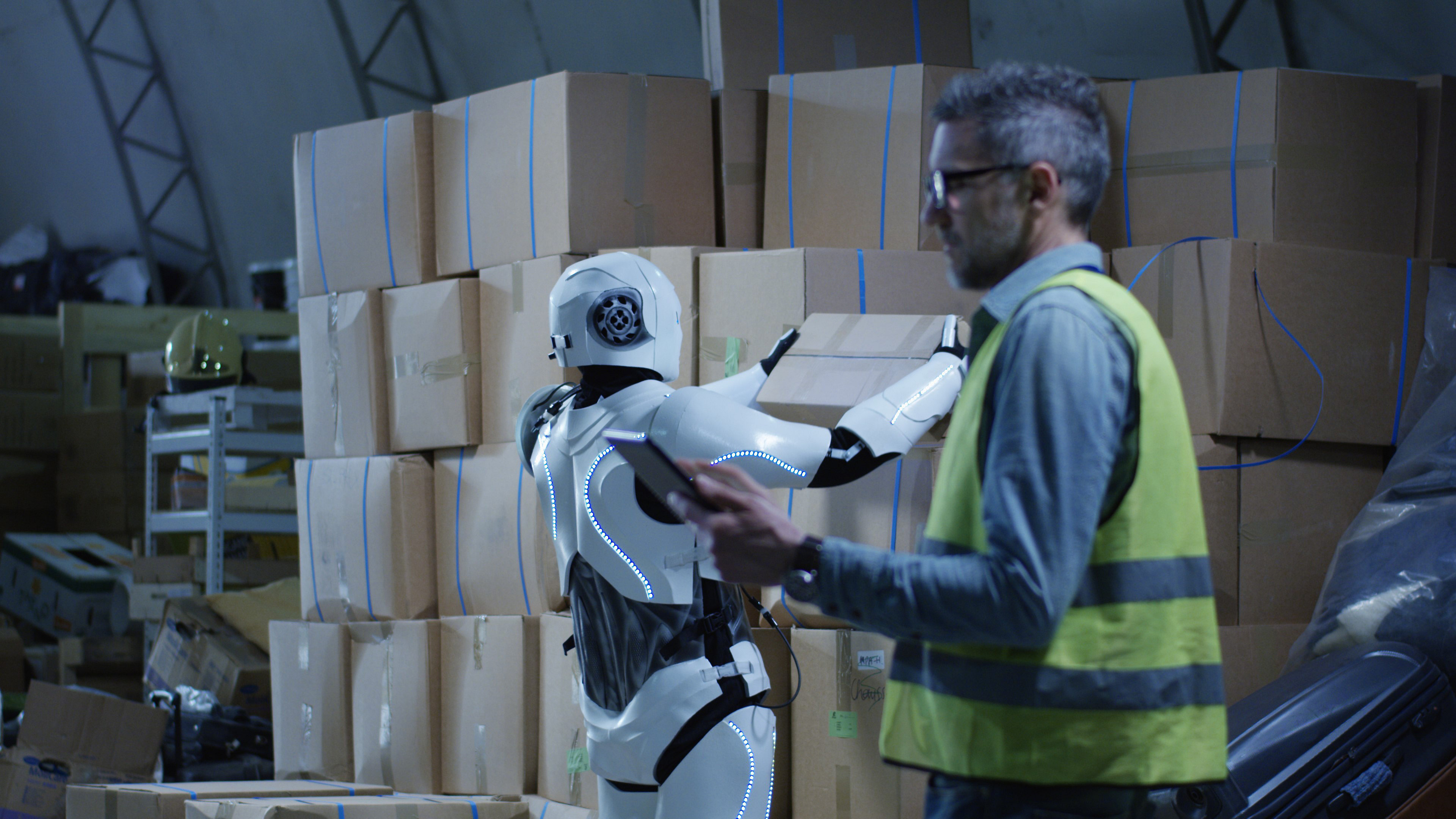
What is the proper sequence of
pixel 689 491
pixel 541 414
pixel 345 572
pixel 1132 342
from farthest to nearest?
pixel 345 572 < pixel 541 414 < pixel 689 491 < pixel 1132 342

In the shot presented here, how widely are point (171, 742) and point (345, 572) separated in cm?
110

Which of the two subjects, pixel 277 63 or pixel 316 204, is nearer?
pixel 316 204

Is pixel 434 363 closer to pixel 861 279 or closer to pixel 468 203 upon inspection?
pixel 468 203

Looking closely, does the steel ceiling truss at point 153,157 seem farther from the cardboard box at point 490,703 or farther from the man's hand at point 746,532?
the man's hand at point 746,532

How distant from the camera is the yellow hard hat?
6.41 meters

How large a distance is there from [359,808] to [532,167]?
1.75m

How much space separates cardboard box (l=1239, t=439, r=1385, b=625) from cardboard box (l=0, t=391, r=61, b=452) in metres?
7.65

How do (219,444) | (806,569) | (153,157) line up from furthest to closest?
1. (153,157)
2. (219,444)
3. (806,569)

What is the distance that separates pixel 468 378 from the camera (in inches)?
153

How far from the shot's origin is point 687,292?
3463mm

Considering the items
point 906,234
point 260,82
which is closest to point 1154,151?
point 906,234

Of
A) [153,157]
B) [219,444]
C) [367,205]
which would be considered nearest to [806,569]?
[367,205]

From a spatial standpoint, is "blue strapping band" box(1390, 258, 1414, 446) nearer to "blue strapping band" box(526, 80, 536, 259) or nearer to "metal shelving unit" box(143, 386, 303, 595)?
"blue strapping band" box(526, 80, 536, 259)

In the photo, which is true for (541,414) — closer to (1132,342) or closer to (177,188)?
(1132,342)
